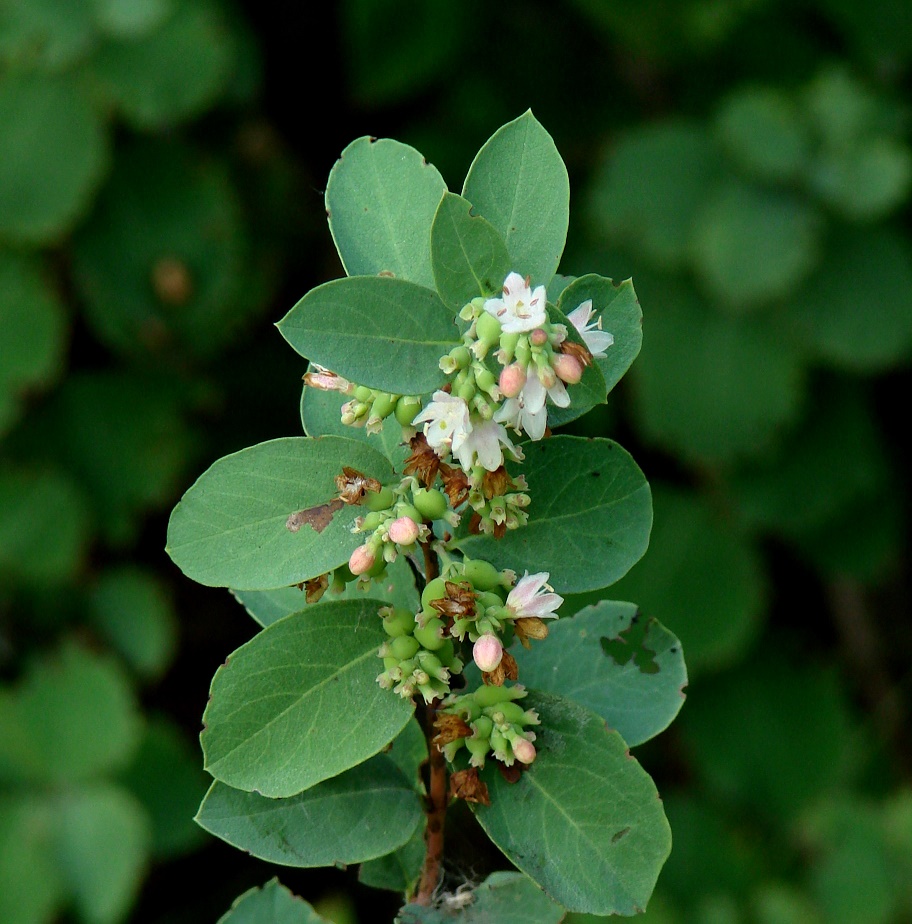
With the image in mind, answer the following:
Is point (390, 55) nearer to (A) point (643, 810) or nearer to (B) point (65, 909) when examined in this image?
(B) point (65, 909)

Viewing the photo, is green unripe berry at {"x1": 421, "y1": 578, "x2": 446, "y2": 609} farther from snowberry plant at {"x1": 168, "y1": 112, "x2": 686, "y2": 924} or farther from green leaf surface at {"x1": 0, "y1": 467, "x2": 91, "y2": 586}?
green leaf surface at {"x1": 0, "y1": 467, "x2": 91, "y2": 586}

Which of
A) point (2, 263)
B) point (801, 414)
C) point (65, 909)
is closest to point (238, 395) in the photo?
point (2, 263)

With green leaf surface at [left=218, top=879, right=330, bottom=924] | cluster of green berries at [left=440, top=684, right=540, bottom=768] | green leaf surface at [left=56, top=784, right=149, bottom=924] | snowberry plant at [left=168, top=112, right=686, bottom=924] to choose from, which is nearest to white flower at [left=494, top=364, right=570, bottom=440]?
snowberry plant at [left=168, top=112, right=686, bottom=924]

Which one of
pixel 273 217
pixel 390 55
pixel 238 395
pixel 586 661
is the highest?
pixel 586 661

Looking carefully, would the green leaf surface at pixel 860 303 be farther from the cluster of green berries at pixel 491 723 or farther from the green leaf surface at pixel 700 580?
the cluster of green berries at pixel 491 723

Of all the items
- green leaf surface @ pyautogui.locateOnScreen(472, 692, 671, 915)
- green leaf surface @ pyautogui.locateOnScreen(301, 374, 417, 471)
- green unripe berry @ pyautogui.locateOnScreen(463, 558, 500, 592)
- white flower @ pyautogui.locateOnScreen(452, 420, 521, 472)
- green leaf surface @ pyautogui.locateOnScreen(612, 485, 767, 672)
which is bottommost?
green leaf surface @ pyautogui.locateOnScreen(612, 485, 767, 672)
